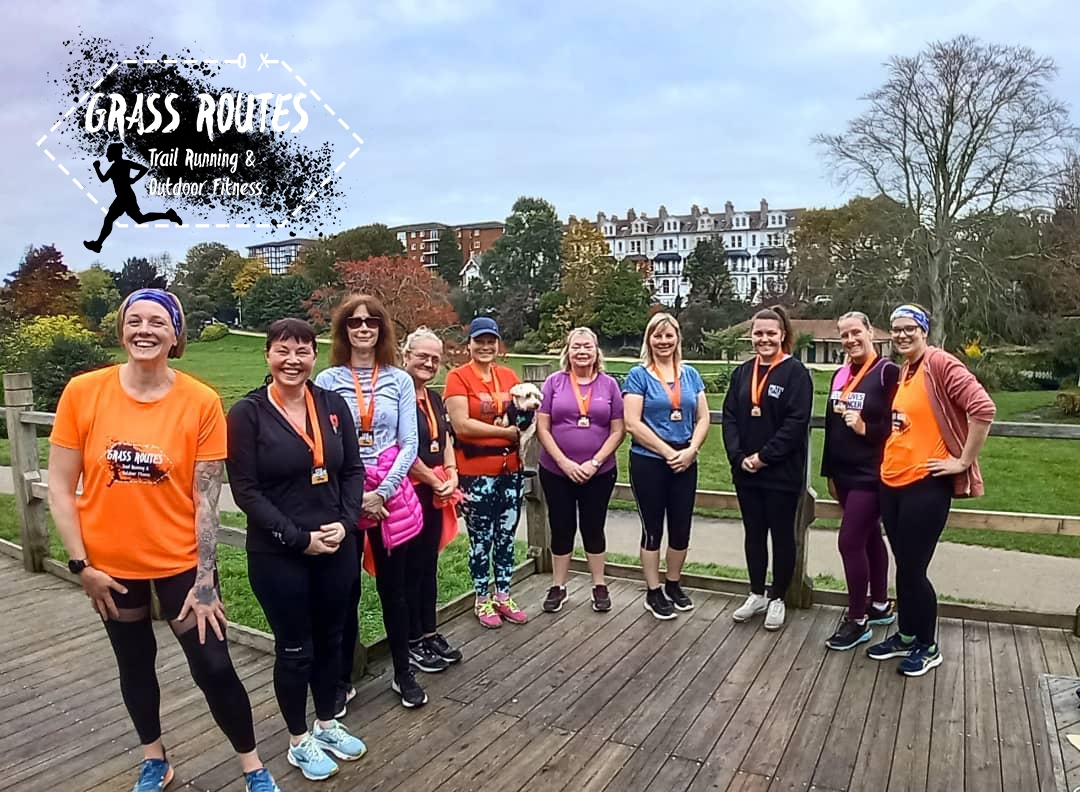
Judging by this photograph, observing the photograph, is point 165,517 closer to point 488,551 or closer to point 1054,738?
point 488,551

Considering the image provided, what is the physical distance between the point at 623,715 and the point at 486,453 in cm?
138

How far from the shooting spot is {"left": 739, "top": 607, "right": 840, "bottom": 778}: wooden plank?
114 inches

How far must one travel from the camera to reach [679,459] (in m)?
4.09

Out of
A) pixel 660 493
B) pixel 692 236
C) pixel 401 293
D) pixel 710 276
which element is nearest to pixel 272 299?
pixel 401 293

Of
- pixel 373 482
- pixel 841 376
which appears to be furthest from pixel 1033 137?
pixel 373 482

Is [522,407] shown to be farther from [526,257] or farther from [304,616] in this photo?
[526,257]

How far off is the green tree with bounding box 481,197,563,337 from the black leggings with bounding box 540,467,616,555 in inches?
1742

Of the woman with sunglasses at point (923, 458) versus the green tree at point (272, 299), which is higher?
the green tree at point (272, 299)

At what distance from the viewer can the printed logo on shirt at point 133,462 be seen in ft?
7.73

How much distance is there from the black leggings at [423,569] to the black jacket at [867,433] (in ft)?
6.11

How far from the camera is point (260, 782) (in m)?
2.65

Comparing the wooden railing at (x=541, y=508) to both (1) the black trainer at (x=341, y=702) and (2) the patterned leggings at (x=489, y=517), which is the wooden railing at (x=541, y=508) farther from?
(1) the black trainer at (x=341, y=702)

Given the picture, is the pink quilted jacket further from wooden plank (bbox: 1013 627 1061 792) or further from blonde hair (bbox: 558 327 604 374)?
wooden plank (bbox: 1013 627 1061 792)

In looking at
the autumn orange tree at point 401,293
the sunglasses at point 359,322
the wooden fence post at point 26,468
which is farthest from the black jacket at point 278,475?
the autumn orange tree at point 401,293
